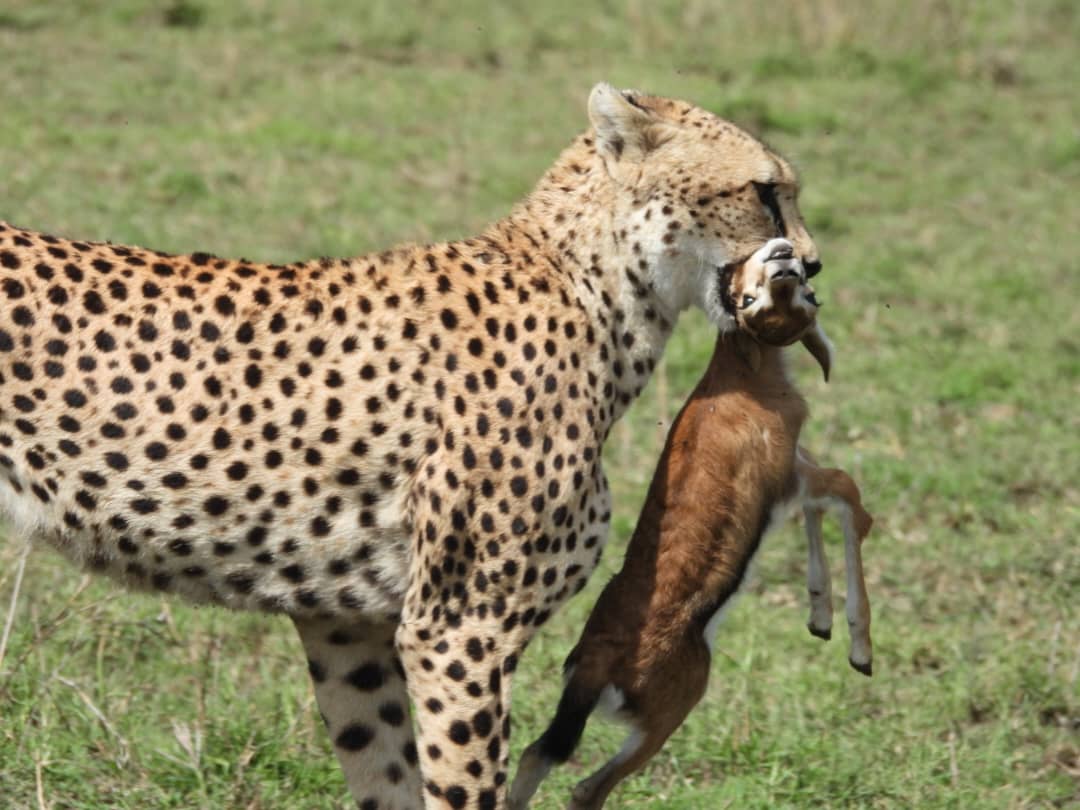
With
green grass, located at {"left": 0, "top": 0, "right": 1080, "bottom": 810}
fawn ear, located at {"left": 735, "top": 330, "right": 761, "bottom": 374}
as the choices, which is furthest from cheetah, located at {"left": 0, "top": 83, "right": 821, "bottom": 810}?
green grass, located at {"left": 0, "top": 0, "right": 1080, "bottom": 810}

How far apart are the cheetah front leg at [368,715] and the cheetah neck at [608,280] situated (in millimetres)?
667

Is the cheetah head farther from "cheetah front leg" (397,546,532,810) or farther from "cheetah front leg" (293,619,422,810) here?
"cheetah front leg" (293,619,422,810)

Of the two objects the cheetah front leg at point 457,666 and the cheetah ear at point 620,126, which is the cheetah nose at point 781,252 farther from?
the cheetah front leg at point 457,666

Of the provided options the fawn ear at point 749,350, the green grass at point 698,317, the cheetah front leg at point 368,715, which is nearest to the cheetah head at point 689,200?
the fawn ear at point 749,350

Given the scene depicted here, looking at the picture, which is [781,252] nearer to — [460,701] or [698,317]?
[460,701]

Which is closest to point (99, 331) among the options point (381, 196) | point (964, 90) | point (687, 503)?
point (687, 503)

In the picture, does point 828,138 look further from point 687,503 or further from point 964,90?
point 687,503

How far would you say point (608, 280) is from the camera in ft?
11.7

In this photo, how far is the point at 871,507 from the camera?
5.65 m

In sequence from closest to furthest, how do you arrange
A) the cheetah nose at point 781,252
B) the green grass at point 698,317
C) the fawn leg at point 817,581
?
Result: the cheetah nose at point 781,252
the fawn leg at point 817,581
the green grass at point 698,317

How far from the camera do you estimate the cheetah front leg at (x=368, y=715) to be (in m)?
3.70

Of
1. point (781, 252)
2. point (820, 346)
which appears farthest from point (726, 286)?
point (820, 346)

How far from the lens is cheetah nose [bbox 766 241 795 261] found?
3.46 metres

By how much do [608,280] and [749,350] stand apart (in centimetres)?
40
